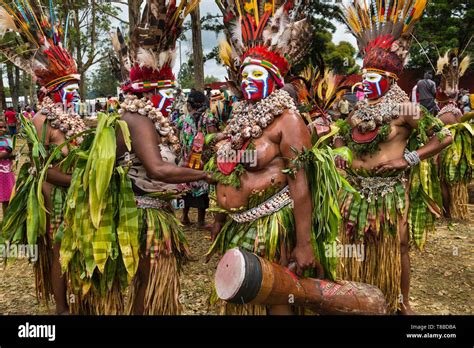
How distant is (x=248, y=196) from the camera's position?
265 cm

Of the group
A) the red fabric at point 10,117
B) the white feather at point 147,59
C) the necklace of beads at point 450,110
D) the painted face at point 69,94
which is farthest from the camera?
the red fabric at point 10,117

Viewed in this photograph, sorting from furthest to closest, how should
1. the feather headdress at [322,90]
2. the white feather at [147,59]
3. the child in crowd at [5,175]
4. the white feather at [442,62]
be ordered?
the white feather at [442,62] < the child in crowd at [5,175] < the feather headdress at [322,90] < the white feather at [147,59]

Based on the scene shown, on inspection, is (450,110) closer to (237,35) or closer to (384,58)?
(384,58)

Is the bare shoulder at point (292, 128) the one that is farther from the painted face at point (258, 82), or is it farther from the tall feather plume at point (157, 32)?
the tall feather plume at point (157, 32)

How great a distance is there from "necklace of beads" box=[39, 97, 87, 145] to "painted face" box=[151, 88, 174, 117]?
945 millimetres

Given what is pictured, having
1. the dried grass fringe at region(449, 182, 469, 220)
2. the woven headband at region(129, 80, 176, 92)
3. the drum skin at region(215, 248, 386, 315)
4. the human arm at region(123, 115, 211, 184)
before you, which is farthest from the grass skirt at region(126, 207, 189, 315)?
the dried grass fringe at region(449, 182, 469, 220)

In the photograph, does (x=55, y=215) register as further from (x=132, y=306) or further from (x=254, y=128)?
(x=254, y=128)

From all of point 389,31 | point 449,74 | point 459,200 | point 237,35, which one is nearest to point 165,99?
point 237,35

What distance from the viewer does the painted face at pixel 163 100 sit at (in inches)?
111

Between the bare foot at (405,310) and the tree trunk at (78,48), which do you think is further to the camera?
the tree trunk at (78,48)

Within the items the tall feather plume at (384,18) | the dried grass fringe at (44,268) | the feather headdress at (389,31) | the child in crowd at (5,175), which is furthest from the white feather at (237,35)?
the child in crowd at (5,175)

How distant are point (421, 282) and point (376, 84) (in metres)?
2.29

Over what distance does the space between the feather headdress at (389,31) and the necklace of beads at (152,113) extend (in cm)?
188

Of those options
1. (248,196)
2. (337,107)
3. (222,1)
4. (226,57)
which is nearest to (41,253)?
(248,196)
